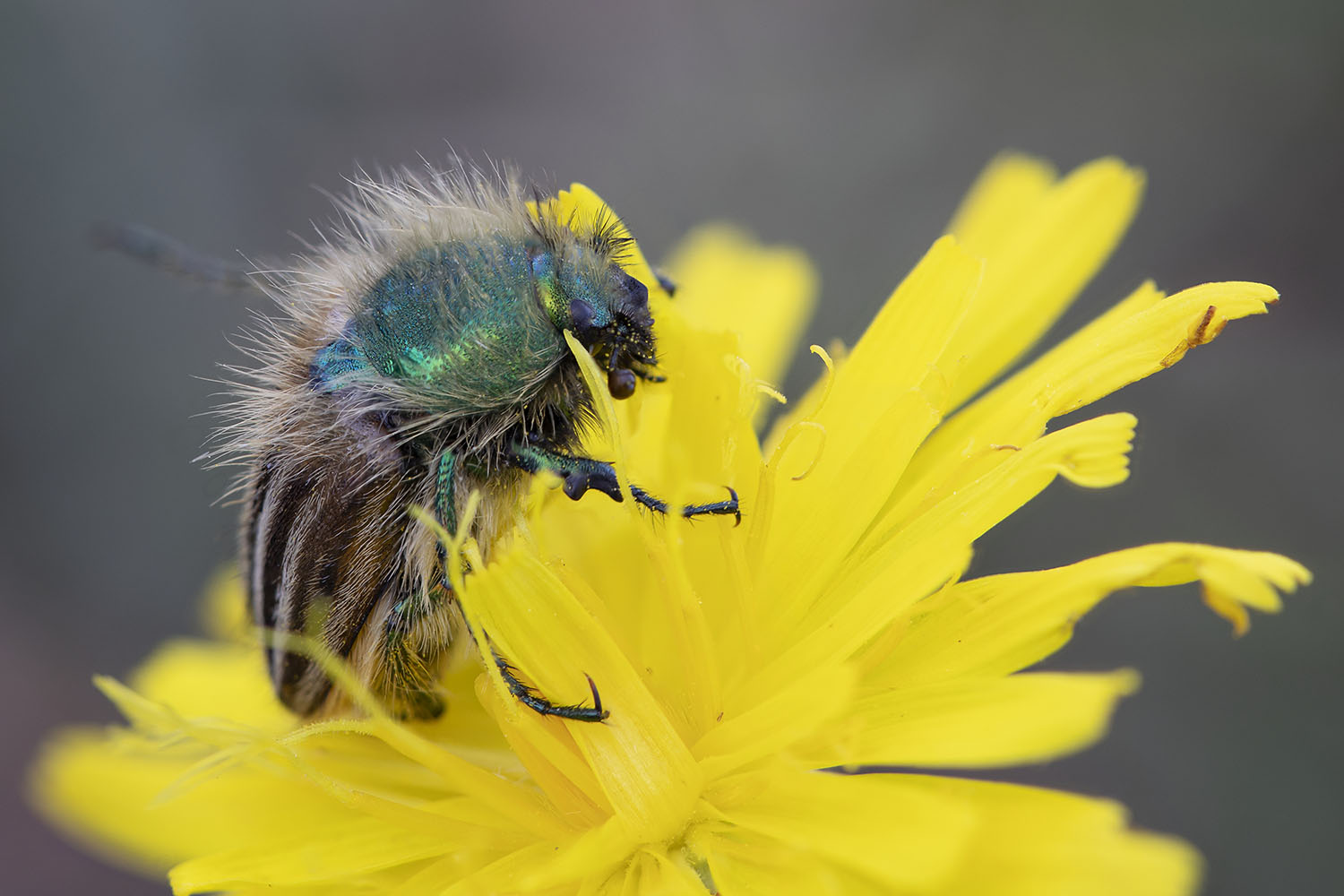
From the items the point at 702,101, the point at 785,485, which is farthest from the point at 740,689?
the point at 702,101

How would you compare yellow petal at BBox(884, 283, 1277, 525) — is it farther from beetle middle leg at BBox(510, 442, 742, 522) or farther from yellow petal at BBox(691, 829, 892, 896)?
yellow petal at BBox(691, 829, 892, 896)

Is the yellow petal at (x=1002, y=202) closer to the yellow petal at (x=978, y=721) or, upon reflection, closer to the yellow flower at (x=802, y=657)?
the yellow flower at (x=802, y=657)

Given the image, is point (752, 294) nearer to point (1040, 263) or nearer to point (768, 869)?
point (1040, 263)

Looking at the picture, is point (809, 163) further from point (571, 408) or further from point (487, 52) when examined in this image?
point (571, 408)

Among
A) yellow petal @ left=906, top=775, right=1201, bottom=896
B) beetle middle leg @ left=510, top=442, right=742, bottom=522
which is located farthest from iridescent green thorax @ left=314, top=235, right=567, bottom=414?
yellow petal @ left=906, top=775, right=1201, bottom=896

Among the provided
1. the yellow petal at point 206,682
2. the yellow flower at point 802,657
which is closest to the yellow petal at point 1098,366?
the yellow flower at point 802,657
